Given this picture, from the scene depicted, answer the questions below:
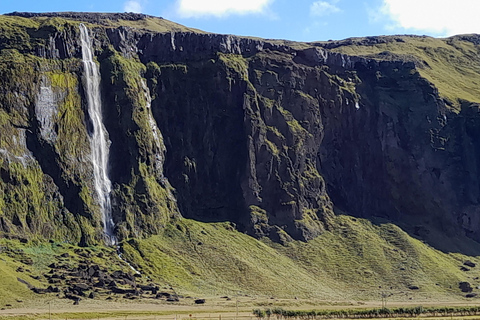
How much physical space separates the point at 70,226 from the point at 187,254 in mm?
24572

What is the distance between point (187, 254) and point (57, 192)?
96.1 feet

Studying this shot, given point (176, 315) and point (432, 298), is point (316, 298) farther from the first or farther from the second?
point (176, 315)

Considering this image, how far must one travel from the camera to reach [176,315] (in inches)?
6122

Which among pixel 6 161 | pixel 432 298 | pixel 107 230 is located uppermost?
pixel 6 161

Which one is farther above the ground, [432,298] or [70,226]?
[70,226]

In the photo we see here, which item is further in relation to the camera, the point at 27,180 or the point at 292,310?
the point at 27,180

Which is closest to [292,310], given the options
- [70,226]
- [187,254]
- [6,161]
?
[187,254]

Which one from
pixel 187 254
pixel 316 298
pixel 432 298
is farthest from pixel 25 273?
pixel 432 298

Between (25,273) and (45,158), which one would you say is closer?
(25,273)

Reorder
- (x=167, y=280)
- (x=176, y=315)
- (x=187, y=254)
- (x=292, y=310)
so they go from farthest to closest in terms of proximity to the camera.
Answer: (x=187, y=254) → (x=167, y=280) → (x=292, y=310) → (x=176, y=315)

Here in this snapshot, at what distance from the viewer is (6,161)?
190500 mm

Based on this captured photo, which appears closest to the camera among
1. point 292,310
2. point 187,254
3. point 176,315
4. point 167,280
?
point 176,315

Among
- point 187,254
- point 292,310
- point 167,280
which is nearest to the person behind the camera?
point 292,310

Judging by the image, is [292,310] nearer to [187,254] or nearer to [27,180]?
[187,254]
